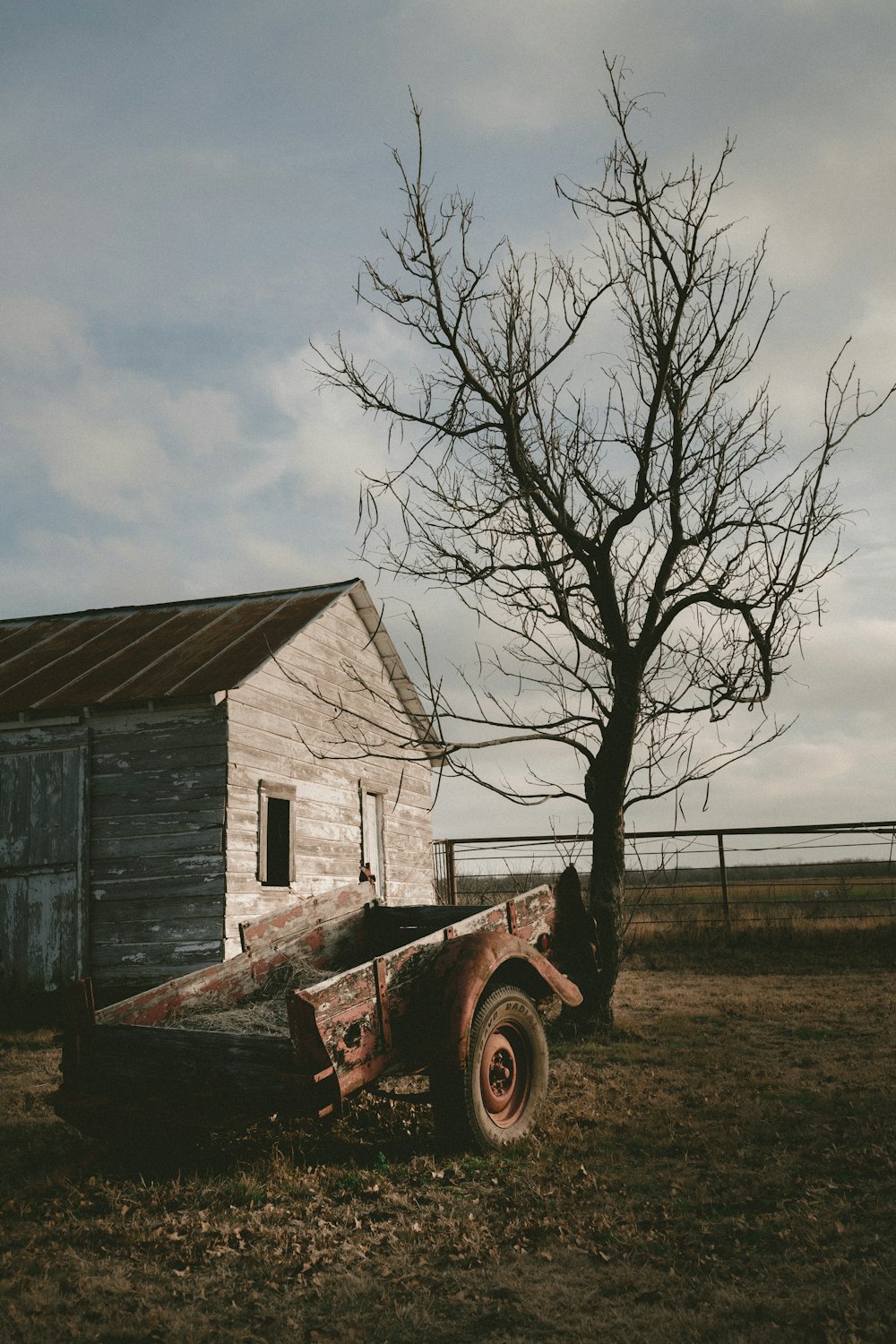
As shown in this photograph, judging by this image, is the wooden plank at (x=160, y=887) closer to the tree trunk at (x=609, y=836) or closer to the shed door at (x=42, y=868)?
the shed door at (x=42, y=868)

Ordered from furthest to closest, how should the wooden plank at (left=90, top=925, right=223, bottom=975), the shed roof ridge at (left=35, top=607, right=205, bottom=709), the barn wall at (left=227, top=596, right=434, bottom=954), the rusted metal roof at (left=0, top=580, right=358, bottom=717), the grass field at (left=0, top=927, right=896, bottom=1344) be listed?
the shed roof ridge at (left=35, top=607, right=205, bottom=709)
the rusted metal roof at (left=0, top=580, right=358, bottom=717)
the barn wall at (left=227, top=596, right=434, bottom=954)
the wooden plank at (left=90, top=925, right=223, bottom=975)
the grass field at (left=0, top=927, right=896, bottom=1344)

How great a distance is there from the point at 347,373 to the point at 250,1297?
780cm

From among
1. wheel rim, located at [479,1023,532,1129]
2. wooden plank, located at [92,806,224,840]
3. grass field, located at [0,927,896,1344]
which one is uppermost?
wooden plank, located at [92,806,224,840]

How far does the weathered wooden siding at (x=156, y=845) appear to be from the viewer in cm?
994

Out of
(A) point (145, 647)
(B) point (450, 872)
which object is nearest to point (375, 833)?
(B) point (450, 872)

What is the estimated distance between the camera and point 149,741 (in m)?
10.5

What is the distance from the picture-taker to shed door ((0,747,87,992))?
10.2 m

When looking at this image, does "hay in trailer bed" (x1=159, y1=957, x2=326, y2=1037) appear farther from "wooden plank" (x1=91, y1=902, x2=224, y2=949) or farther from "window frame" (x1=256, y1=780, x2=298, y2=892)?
"window frame" (x1=256, y1=780, x2=298, y2=892)

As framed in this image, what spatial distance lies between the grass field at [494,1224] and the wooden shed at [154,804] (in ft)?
10.6

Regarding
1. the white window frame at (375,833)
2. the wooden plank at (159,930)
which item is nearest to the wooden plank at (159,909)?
the wooden plank at (159,930)

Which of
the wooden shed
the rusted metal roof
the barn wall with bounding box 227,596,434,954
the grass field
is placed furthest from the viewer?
the rusted metal roof

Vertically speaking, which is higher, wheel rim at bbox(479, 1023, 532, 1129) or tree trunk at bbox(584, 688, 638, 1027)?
tree trunk at bbox(584, 688, 638, 1027)

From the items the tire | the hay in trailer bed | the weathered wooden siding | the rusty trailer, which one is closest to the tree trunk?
the rusty trailer

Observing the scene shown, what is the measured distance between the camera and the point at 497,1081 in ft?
17.4
